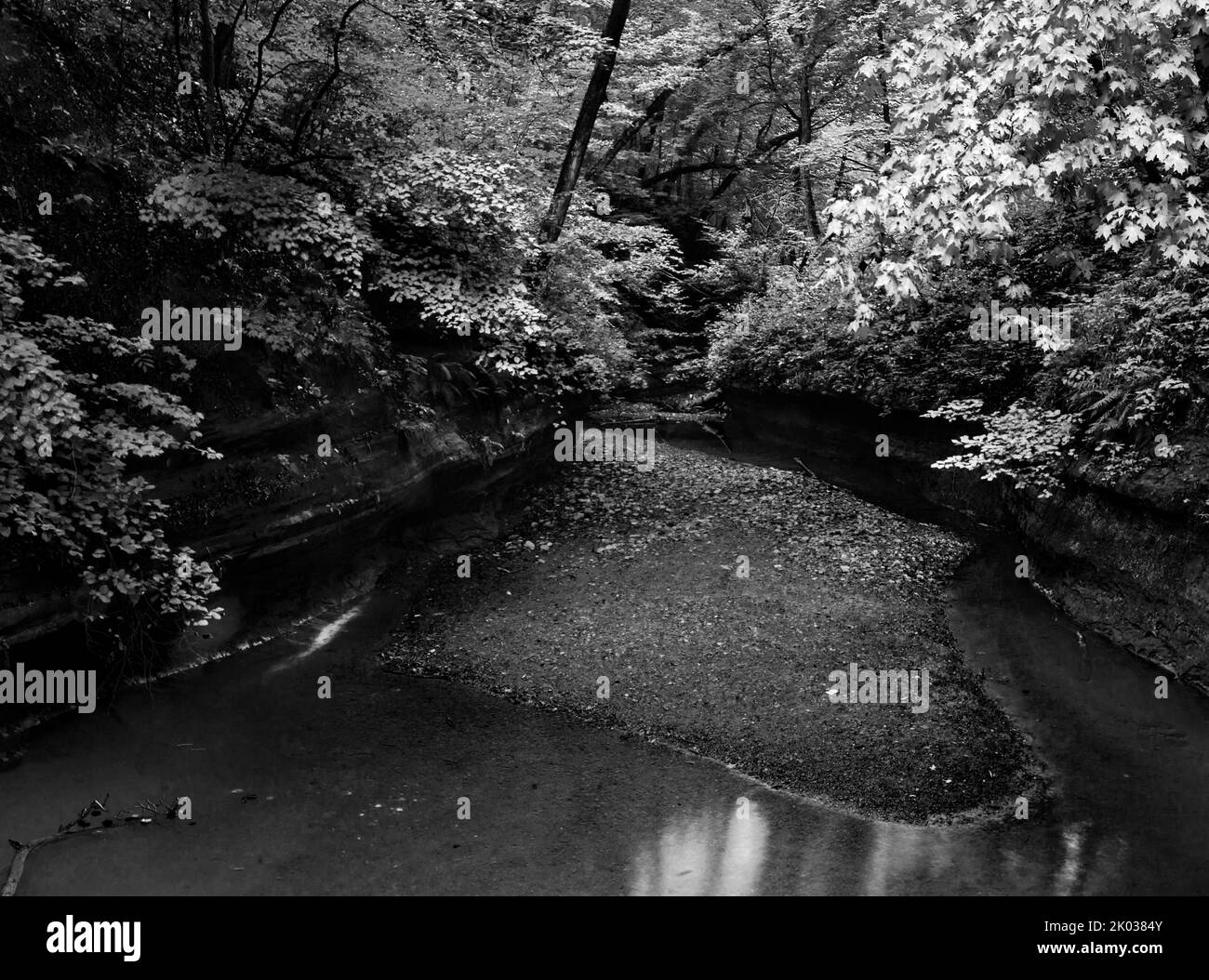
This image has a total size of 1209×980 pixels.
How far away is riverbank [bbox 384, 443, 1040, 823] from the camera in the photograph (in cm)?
848

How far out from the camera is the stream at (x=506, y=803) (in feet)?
22.1

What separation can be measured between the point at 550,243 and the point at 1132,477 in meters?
9.95

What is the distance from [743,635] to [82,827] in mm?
7373

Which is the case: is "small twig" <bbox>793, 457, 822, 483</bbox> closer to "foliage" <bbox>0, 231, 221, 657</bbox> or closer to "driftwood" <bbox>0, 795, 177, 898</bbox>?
"foliage" <bbox>0, 231, 221, 657</bbox>

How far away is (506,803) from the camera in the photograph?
775 centimetres

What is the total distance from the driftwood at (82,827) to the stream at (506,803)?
85 mm

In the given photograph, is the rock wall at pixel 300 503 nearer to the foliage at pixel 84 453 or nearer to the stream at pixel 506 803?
the foliage at pixel 84 453

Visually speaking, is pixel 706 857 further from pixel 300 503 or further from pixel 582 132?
pixel 582 132

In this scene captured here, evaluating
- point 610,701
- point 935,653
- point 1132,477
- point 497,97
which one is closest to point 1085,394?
point 1132,477

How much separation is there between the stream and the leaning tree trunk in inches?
369

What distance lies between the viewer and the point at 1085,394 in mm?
11781

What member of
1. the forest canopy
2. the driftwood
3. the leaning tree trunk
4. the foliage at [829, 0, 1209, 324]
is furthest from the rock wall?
the foliage at [829, 0, 1209, 324]

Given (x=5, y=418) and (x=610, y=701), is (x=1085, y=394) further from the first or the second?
(x=5, y=418)

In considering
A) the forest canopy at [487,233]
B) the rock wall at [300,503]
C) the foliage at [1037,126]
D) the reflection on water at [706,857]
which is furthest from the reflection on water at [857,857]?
the rock wall at [300,503]
